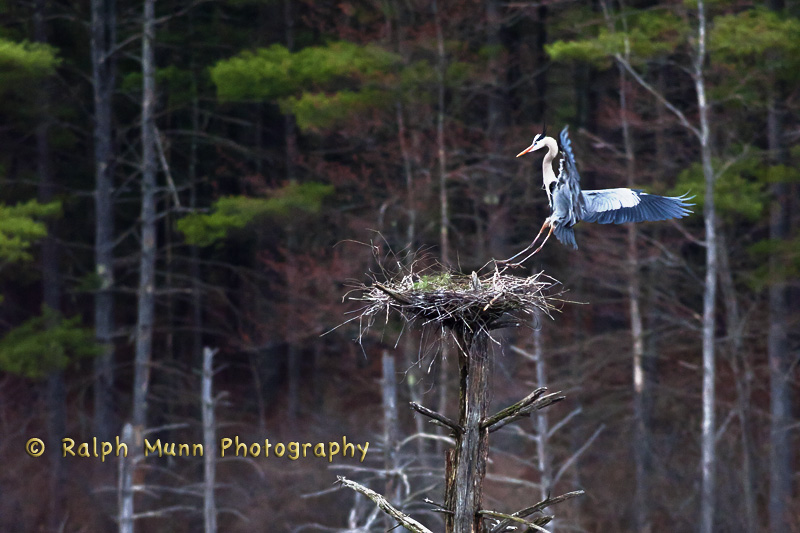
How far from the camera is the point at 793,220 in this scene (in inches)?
603

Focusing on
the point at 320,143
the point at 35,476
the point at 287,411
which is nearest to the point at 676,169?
the point at 320,143

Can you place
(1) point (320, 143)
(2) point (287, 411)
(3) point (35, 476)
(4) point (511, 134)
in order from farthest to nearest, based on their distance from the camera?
(2) point (287, 411) < (1) point (320, 143) < (3) point (35, 476) < (4) point (511, 134)

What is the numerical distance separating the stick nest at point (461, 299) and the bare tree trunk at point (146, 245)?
927cm

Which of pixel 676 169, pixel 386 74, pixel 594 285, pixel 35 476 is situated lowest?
pixel 35 476

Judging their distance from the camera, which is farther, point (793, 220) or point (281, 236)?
point (281, 236)

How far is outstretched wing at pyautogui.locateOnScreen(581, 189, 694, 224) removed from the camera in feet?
23.2

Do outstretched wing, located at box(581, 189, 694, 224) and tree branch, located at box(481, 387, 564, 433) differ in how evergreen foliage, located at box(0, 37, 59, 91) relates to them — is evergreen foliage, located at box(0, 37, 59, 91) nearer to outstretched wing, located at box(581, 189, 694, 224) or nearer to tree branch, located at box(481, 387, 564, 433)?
outstretched wing, located at box(581, 189, 694, 224)

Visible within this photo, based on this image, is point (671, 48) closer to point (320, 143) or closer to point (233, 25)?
point (320, 143)

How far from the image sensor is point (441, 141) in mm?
15547

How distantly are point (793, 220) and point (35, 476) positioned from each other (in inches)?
533

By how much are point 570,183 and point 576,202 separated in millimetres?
168

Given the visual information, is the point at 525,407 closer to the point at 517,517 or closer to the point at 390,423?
the point at 517,517

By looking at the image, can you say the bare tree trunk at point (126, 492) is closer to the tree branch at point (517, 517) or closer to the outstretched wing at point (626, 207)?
the outstretched wing at point (626, 207)
